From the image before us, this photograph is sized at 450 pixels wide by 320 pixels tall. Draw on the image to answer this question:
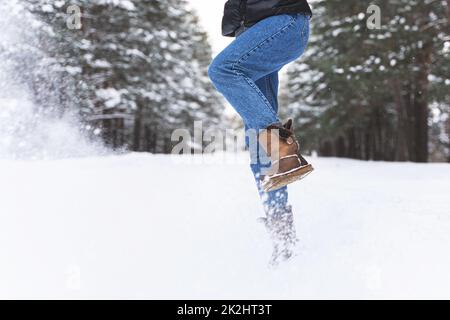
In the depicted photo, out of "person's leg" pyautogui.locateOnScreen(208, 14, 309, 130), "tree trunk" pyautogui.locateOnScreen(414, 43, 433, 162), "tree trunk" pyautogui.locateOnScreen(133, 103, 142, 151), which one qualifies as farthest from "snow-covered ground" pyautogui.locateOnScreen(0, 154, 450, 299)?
"tree trunk" pyautogui.locateOnScreen(133, 103, 142, 151)

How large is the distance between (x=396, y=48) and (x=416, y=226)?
12.2 meters

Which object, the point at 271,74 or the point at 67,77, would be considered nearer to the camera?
the point at 271,74

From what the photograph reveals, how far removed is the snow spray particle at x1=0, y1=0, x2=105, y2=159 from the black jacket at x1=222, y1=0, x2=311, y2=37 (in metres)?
4.57

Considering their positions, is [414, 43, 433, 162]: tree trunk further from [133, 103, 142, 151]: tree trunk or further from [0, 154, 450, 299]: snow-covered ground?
[0, 154, 450, 299]: snow-covered ground

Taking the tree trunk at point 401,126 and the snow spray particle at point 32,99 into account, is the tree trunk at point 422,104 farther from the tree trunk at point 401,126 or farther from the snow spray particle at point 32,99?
the snow spray particle at point 32,99

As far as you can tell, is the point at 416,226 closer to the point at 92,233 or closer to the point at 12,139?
the point at 92,233

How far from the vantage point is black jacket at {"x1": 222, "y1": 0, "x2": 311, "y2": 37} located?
7.73ft

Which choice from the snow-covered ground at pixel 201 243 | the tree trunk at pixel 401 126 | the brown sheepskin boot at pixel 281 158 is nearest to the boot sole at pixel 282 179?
the brown sheepskin boot at pixel 281 158

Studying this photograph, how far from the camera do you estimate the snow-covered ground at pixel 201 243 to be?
201 cm

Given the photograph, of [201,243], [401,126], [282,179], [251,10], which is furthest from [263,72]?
[401,126]

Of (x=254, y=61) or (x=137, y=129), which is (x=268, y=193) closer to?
(x=254, y=61)

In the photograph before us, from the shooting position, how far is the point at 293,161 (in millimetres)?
2271

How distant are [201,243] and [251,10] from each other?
4.39 feet

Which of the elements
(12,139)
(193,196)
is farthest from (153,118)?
(193,196)
